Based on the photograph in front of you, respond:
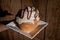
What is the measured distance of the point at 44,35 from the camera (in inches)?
43.3

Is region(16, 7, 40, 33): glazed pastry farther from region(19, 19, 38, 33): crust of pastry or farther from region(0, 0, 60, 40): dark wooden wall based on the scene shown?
region(0, 0, 60, 40): dark wooden wall

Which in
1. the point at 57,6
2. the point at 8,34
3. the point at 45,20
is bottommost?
the point at 8,34

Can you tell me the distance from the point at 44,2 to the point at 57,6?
9 cm

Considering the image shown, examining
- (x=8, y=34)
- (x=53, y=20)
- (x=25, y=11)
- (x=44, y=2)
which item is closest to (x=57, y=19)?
(x=53, y=20)

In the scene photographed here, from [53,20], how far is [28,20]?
26 centimetres

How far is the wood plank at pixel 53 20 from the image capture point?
103 centimetres

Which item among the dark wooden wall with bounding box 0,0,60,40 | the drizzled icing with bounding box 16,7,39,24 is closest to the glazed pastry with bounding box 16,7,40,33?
the drizzled icing with bounding box 16,7,39,24

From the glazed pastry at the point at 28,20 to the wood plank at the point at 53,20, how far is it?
0.58 ft

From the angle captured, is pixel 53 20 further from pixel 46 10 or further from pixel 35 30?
pixel 35 30

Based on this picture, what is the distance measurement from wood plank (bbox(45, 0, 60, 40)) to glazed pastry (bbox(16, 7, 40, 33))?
0.18 meters

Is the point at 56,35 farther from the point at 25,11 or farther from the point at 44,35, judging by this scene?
the point at 25,11

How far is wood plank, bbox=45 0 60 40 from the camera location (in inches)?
40.4

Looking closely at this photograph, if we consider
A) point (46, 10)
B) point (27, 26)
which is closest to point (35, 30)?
point (27, 26)

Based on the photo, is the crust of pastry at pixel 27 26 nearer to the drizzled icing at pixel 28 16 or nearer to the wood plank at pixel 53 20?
the drizzled icing at pixel 28 16
